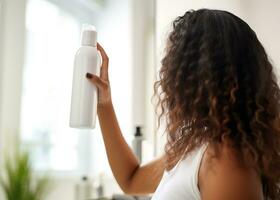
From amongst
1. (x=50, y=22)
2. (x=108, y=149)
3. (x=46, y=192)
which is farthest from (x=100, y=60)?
(x=50, y=22)

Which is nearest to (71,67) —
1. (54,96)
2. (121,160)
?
(54,96)

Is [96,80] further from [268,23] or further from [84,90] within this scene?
[268,23]

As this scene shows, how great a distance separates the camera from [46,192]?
4.06ft

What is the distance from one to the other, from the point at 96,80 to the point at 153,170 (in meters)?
0.26

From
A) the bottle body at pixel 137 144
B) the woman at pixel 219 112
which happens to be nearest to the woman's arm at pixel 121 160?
the woman at pixel 219 112

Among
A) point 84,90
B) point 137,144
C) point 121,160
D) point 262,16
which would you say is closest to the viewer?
point 84,90

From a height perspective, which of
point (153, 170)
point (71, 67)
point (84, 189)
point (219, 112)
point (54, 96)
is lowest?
point (84, 189)

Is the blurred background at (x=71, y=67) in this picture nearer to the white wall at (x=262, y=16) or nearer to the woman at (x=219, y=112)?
the white wall at (x=262, y=16)

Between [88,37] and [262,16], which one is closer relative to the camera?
[88,37]

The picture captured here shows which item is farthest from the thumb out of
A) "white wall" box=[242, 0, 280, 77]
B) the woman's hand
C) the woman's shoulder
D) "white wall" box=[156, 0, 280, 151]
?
"white wall" box=[242, 0, 280, 77]

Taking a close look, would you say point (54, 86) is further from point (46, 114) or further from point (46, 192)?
point (46, 192)

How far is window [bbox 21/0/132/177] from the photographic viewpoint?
1.28 meters

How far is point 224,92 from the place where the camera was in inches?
23.0

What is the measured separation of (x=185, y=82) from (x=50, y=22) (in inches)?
38.5
